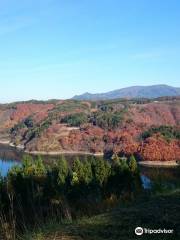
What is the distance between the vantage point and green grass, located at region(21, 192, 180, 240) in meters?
6.86

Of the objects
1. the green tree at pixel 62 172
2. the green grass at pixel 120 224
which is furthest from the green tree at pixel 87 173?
the green grass at pixel 120 224

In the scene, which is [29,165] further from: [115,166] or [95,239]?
[95,239]

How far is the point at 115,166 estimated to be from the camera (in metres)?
58.9

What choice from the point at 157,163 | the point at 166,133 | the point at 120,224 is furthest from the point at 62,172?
the point at 166,133

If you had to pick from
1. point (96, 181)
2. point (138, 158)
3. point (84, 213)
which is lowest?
point (138, 158)

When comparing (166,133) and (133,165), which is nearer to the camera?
(133,165)

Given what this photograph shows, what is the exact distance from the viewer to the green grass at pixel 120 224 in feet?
22.5

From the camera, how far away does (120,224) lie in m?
7.56

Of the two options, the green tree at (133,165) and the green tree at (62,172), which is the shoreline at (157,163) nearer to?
the green tree at (62,172)

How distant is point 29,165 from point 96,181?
34.7 ft

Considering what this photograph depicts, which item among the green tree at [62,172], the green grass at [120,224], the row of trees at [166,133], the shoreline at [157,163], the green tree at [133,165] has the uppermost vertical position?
the green grass at [120,224]

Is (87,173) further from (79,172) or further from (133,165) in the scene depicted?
(133,165)

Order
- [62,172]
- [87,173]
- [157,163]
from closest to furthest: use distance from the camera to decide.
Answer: [87,173] → [62,172] → [157,163]

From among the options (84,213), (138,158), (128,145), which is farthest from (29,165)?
(128,145)
